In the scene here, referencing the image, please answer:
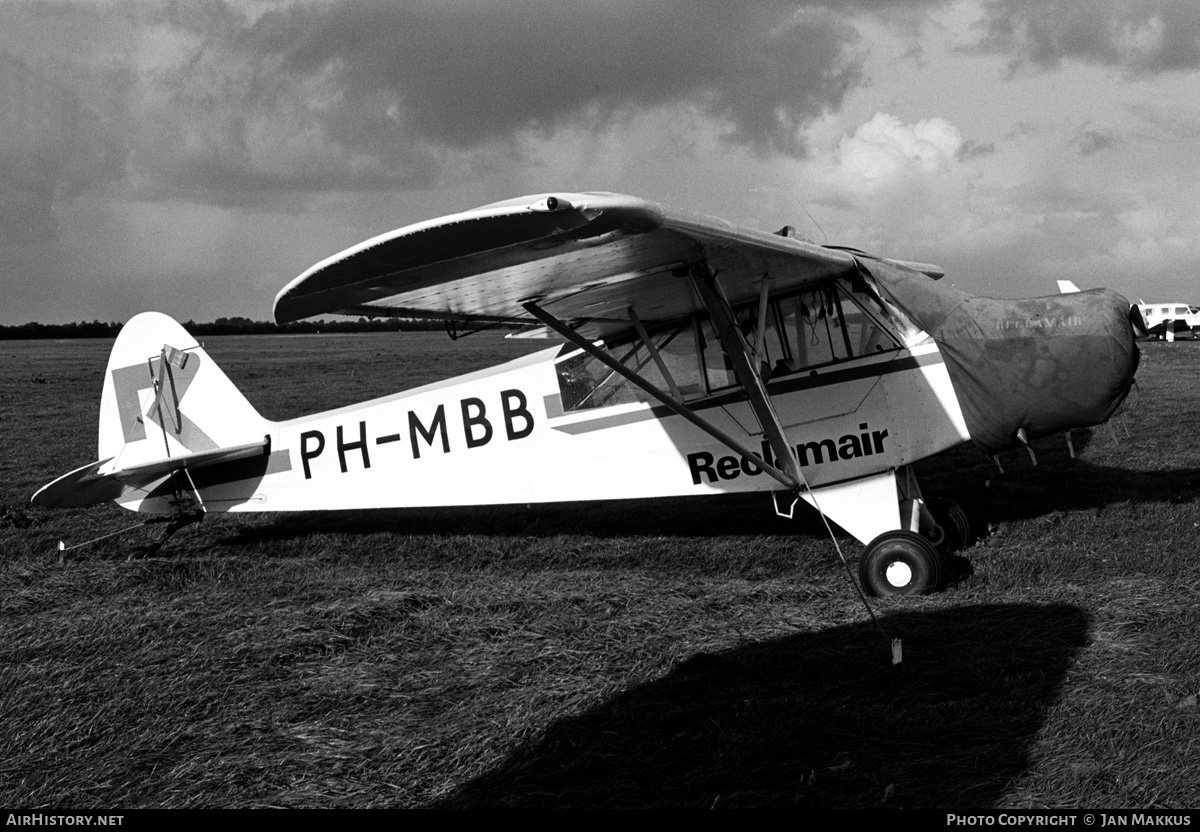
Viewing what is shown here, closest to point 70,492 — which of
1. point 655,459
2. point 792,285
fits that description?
point 655,459

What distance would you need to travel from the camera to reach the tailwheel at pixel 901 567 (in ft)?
19.2

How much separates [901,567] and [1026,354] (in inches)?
61.8

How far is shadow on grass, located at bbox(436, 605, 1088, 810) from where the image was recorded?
336 centimetres

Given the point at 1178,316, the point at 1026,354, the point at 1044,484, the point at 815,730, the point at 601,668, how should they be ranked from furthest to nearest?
the point at 1178,316
the point at 1044,484
the point at 1026,354
the point at 601,668
the point at 815,730

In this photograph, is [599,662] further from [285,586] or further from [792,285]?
[792,285]

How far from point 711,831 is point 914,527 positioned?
4078 millimetres

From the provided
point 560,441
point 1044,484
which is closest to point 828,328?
point 560,441

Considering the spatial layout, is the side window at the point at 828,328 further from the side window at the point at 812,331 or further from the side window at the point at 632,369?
the side window at the point at 632,369

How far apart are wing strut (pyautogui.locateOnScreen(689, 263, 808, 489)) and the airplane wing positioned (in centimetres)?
11

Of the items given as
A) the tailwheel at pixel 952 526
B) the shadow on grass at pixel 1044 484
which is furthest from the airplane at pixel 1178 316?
the tailwheel at pixel 952 526

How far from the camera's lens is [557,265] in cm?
526

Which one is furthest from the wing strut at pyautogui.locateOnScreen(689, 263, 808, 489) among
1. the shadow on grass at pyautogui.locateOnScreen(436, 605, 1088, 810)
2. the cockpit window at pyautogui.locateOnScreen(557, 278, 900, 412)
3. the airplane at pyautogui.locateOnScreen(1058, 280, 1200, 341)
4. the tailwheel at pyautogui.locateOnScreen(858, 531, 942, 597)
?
the airplane at pyautogui.locateOnScreen(1058, 280, 1200, 341)

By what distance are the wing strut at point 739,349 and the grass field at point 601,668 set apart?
0.98m

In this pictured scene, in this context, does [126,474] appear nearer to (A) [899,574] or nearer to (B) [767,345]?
(B) [767,345]
